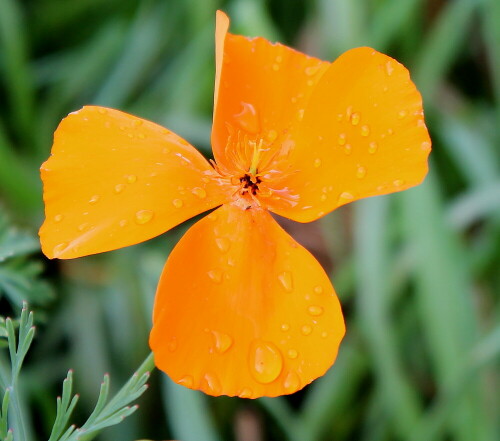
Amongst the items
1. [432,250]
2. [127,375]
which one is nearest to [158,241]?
[127,375]

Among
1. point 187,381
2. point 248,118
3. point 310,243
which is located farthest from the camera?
point 310,243

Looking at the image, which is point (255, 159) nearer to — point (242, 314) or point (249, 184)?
point (249, 184)

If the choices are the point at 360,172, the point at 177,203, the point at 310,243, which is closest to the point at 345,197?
the point at 360,172

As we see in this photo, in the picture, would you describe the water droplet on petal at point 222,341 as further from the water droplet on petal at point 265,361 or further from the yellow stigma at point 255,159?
the yellow stigma at point 255,159

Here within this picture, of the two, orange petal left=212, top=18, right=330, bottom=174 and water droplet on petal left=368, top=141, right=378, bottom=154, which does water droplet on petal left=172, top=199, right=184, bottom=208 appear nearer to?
orange petal left=212, top=18, right=330, bottom=174

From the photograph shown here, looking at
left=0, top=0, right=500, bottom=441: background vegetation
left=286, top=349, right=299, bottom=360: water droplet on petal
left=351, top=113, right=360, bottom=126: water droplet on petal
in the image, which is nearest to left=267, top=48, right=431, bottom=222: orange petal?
left=351, top=113, right=360, bottom=126: water droplet on petal

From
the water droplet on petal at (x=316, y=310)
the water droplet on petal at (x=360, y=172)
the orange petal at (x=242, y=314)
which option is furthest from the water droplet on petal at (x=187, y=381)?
the water droplet on petal at (x=360, y=172)

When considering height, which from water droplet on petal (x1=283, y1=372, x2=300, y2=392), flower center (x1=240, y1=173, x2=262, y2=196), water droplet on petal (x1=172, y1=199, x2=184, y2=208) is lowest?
water droplet on petal (x1=283, y1=372, x2=300, y2=392)
